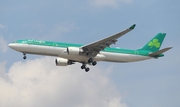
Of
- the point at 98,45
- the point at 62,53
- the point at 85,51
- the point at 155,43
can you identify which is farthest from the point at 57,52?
the point at 155,43

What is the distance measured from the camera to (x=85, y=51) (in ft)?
241

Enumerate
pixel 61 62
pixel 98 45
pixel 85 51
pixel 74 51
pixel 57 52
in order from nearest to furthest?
1. pixel 57 52
2. pixel 74 51
3. pixel 98 45
4. pixel 85 51
5. pixel 61 62

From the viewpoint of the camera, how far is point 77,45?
244 feet

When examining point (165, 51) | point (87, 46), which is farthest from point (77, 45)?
point (165, 51)

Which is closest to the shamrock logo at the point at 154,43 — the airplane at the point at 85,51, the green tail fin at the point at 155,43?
the green tail fin at the point at 155,43

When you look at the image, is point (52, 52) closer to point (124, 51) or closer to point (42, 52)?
point (42, 52)

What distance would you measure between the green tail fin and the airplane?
154 cm

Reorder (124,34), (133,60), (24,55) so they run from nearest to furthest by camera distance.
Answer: (124,34)
(24,55)
(133,60)

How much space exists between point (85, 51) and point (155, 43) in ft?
52.6

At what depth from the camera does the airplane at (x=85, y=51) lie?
2808 inches

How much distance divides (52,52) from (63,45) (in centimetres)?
235

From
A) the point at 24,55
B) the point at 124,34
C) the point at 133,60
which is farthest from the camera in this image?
the point at 133,60

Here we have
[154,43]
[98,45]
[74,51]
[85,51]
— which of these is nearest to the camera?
[74,51]

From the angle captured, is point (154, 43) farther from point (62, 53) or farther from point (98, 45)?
point (62, 53)
